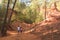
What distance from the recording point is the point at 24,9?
1298 inches

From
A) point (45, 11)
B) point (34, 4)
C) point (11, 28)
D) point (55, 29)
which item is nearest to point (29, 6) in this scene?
point (34, 4)

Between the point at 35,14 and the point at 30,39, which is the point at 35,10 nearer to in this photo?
the point at 35,14

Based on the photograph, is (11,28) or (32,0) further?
(32,0)

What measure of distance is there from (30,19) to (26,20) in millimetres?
723

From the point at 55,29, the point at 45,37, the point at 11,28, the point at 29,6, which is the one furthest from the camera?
the point at 29,6

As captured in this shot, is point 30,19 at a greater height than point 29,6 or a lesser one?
lesser

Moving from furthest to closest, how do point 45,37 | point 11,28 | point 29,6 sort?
point 29,6, point 11,28, point 45,37

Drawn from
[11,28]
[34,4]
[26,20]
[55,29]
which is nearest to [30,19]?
[26,20]

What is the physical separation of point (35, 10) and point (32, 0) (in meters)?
2.00

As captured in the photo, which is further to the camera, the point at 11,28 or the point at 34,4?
the point at 34,4

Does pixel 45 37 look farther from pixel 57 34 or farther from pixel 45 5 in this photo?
pixel 45 5

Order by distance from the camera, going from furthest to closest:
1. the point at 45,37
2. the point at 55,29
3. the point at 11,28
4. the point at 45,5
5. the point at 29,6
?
the point at 29,6 < the point at 45,5 < the point at 11,28 < the point at 55,29 < the point at 45,37

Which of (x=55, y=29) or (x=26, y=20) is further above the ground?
(x=55, y=29)

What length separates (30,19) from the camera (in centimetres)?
3334
